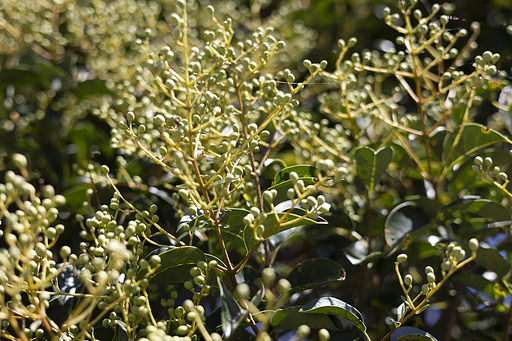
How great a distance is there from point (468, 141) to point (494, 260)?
1.25 ft

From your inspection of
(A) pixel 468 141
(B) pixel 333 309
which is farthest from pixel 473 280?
(B) pixel 333 309

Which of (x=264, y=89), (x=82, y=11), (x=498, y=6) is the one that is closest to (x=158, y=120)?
(x=264, y=89)

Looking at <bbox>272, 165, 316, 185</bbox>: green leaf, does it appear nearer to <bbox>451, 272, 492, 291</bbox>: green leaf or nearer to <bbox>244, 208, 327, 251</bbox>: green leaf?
<bbox>244, 208, 327, 251</bbox>: green leaf

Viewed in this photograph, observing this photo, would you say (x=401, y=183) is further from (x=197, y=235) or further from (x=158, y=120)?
(x=158, y=120)

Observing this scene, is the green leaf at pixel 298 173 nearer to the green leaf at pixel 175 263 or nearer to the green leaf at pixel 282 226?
the green leaf at pixel 282 226

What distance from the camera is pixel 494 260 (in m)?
1.29

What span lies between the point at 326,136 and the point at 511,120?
0.65 metres

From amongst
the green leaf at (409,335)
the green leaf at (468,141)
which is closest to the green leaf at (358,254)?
the green leaf at (409,335)

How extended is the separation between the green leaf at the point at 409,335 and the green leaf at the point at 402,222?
1.04 feet

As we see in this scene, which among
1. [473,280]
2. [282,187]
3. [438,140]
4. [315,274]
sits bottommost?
[473,280]

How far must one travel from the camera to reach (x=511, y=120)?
152 cm

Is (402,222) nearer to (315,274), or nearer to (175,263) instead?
(315,274)

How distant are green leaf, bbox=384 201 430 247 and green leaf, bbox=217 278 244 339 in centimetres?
61

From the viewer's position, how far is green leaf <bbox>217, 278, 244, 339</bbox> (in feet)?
2.65
